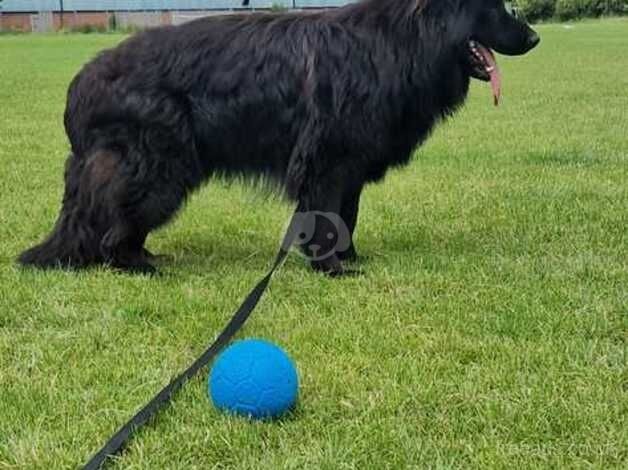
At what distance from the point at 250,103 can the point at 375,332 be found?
65.5 inches

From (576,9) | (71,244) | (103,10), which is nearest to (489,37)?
(71,244)

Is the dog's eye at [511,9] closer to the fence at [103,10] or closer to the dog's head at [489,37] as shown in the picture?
the dog's head at [489,37]

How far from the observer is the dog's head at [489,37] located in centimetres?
481

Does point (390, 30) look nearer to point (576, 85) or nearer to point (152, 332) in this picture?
point (152, 332)

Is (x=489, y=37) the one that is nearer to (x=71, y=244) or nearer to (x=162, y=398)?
(x=71, y=244)

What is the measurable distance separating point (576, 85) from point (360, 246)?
11.2 meters

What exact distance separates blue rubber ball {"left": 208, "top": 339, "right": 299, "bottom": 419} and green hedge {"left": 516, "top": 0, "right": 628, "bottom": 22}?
55.9m

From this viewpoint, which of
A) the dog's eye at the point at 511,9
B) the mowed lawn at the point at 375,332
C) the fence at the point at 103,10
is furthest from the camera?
the fence at the point at 103,10

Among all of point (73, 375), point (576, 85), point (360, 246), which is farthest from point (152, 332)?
point (576, 85)

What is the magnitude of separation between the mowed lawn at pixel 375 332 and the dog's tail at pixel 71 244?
0.13 m

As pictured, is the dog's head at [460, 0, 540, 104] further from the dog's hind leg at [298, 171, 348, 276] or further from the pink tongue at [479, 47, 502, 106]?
the dog's hind leg at [298, 171, 348, 276]

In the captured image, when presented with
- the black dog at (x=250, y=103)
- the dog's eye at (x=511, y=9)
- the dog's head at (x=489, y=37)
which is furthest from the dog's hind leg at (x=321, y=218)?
the dog's eye at (x=511, y=9)

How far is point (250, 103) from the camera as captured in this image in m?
4.77

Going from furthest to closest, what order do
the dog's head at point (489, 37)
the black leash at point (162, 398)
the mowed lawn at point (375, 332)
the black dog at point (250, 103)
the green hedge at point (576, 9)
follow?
the green hedge at point (576, 9) → the dog's head at point (489, 37) → the black dog at point (250, 103) → the mowed lawn at point (375, 332) → the black leash at point (162, 398)
